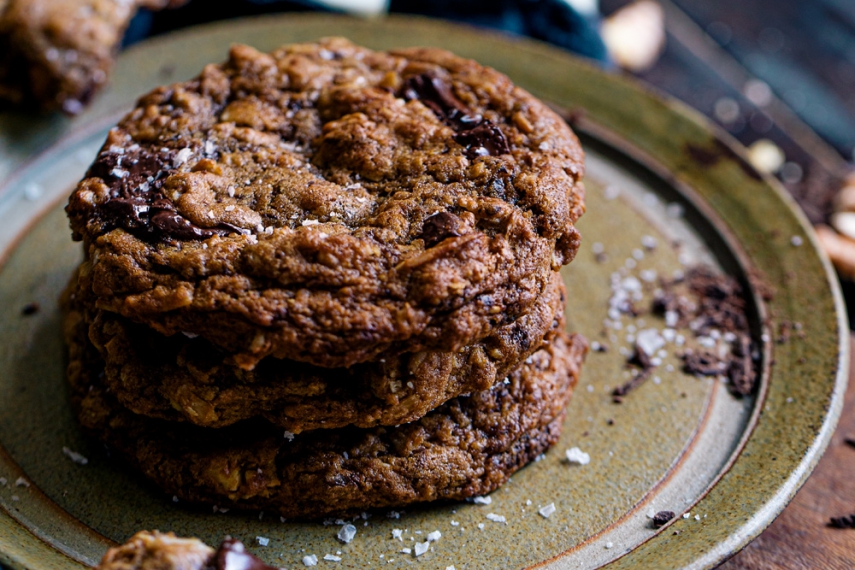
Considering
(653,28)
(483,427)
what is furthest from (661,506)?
(653,28)

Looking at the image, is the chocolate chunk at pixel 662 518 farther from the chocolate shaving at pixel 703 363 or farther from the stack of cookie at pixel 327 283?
the chocolate shaving at pixel 703 363

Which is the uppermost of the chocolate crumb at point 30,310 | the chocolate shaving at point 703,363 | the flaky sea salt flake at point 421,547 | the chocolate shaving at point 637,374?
the chocolate shaving at point 703,363

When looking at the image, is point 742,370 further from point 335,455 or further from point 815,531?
point 335,455

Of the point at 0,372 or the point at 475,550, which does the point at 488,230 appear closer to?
the point at 475,550

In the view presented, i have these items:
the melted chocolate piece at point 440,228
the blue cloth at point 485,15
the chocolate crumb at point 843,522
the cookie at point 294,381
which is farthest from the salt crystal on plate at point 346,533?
the blue cloth at point 485,15

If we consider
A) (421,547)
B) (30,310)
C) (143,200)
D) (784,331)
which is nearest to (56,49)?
(30,310)

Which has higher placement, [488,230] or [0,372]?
[488,230]

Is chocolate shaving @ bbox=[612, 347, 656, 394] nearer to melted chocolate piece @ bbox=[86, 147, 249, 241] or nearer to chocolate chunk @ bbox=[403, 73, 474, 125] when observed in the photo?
chocolate chunk @ bbox=[403, 73, 474, 125]

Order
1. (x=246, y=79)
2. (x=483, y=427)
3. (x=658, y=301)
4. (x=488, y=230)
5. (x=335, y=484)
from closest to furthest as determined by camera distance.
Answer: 1. (x=488, y=230)
2. (x=335, y=484)
3. (x=483, y=427)
4. (x=246, y=79)
5. (x=658, y=301)
